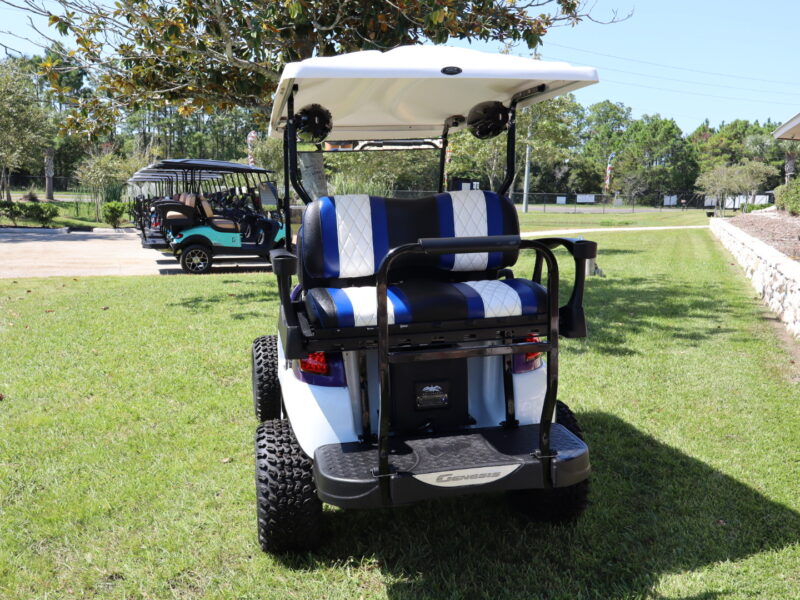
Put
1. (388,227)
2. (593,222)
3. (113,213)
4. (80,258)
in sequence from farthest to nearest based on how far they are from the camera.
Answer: (593,222) → (113,213) → (80,258) → (388,227)

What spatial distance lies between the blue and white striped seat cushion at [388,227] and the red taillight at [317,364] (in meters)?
0.34

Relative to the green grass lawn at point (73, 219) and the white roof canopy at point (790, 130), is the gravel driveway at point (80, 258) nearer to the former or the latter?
the green grass lawn at point (73, 219)

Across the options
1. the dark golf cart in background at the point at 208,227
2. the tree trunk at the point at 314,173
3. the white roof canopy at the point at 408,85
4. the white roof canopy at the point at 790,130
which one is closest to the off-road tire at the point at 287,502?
the white roof canopy at the point at 408,85

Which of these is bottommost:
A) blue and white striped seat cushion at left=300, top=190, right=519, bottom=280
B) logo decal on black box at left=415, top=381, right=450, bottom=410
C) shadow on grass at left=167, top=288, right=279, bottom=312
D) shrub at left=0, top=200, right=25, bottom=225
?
shadow on grass at left=167, top=288, right=279, bottom=312

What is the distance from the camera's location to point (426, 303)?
223 cm

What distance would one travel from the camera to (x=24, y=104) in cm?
2114

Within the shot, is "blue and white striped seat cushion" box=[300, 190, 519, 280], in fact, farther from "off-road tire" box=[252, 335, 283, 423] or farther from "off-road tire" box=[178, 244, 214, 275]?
"off-road tire" box=[178, 244, 214, 275]

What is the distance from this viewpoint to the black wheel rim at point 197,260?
1099cm

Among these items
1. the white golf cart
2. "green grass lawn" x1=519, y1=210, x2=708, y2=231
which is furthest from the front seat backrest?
"green grass lawn" x1=519, y1=210, x2=708, y2=231

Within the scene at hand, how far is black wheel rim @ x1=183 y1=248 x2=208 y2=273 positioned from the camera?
10992 millimetres

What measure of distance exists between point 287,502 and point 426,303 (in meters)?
0.89

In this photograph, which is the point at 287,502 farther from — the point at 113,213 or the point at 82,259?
the point at 113,213

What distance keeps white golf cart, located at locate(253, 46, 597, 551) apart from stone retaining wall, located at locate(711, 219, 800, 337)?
4.37 m

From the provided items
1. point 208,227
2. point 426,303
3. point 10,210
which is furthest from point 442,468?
point 10,210
